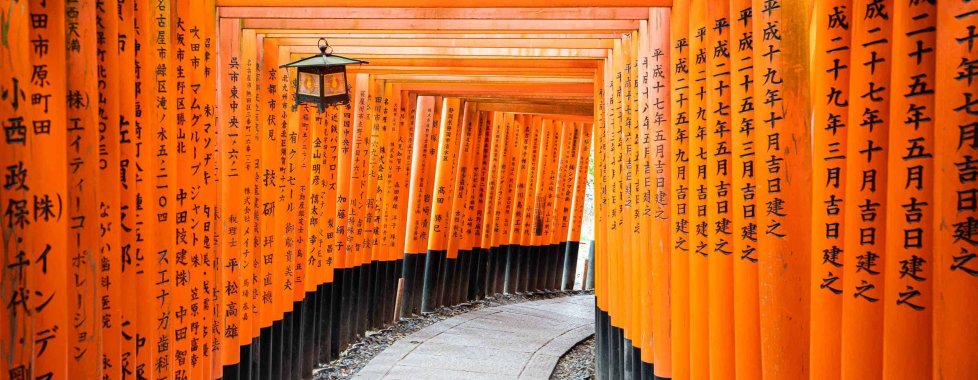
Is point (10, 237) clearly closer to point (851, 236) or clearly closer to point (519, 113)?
point (851, 236)

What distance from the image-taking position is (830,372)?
268 cm

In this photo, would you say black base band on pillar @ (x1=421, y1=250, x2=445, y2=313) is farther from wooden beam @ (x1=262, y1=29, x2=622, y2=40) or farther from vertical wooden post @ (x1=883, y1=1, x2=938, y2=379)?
vertical wooden post @ (x1=883, y1=1, x2=938, y2=379)

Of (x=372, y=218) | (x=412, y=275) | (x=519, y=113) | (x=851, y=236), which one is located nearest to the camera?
(x=851, y=236)

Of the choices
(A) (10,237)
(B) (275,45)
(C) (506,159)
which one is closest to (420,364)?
(B) (275,45)

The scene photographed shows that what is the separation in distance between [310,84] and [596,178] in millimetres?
4104

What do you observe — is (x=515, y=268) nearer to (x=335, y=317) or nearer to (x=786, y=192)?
(x=335, y=317)

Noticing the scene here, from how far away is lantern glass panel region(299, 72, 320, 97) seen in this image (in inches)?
251

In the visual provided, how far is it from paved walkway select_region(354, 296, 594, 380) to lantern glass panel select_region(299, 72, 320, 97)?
11.6 feet

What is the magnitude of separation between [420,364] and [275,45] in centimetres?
407

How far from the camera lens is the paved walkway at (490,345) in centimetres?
892

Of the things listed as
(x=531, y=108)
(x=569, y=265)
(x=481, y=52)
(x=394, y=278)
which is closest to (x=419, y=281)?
(x=394, y=278)

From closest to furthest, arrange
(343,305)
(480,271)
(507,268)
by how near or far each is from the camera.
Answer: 1. (343,305)
2. (480,271)
3. (507,268)

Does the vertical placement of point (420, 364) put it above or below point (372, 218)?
below

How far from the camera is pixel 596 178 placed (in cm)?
935
